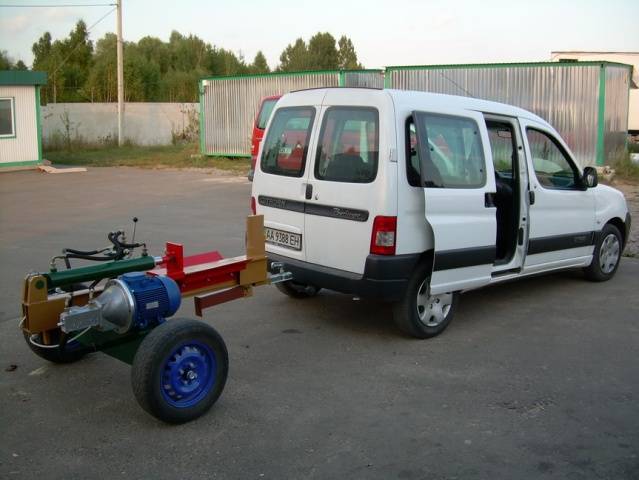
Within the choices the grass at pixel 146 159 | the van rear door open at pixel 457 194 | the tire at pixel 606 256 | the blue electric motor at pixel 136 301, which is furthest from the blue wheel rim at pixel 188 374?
the grass at pixel 146 159

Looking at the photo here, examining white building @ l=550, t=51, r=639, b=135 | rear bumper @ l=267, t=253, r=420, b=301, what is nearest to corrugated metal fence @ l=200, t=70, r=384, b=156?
white building @ l=550, t=51, r=639, b=135

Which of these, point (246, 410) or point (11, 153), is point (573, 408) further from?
point (11, 153)

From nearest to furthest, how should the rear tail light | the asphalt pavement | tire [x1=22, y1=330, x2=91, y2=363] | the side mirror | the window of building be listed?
the asphalt pavement < tire [x1=22, y1=330, x2=91, y2=363] < the rear tail light < the side mirror < the window of building

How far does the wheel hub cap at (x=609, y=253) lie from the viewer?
314 inches

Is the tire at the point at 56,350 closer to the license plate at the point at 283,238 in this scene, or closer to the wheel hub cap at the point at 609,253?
the license plate at the point at 283,238

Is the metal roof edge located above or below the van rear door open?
above

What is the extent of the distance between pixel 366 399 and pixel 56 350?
2.24m

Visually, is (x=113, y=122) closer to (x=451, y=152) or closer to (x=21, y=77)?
(x=21, y=77)

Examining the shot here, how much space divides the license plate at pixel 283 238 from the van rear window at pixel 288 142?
20.2 inches

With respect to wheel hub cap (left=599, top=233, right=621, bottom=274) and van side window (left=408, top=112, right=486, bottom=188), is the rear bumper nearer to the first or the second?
van side window (left=408, top=112, right=486, bottom=188)

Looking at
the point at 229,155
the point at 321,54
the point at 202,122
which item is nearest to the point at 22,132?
the point at 202,122

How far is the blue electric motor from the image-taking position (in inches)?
171

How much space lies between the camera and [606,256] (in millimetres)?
8047

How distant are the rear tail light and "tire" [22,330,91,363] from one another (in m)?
2.25
